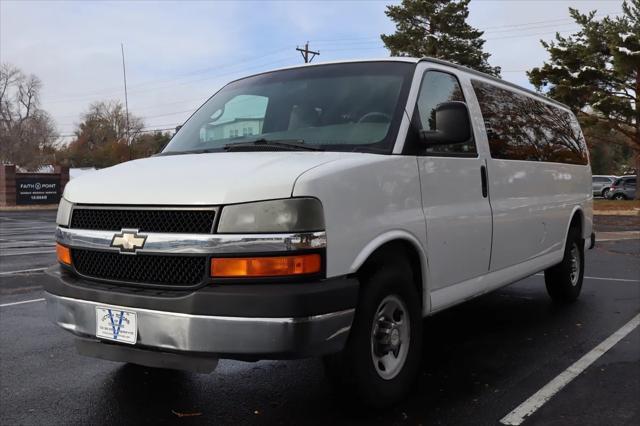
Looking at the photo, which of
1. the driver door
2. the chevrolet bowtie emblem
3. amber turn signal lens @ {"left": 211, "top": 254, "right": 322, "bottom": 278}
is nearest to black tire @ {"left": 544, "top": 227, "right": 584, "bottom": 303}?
the driver door

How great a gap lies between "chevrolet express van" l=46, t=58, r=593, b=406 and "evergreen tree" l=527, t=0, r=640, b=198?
27716 mm

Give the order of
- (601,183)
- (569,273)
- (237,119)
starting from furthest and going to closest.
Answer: (601,183)
(569,273)
(237,119)

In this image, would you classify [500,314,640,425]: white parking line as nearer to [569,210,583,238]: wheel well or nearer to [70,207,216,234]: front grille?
[569,210,583,238]: wheel well

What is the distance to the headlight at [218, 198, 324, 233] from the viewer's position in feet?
9.30

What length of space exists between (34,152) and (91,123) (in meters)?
18.8

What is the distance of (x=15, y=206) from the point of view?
33844mm

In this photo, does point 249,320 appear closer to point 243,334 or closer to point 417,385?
point 243,334

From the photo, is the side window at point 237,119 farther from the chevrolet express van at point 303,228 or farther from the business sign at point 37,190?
the business sign at point 37,190

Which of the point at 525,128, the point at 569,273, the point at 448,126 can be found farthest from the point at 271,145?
the point at 569,273

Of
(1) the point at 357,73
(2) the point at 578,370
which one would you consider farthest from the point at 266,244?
(2) the point at 578,370

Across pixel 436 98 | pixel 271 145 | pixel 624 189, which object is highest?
pixel 436 98

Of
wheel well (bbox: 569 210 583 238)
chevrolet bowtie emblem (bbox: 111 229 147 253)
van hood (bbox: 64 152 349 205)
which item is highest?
van hood (bbox: 64 152 349 205)

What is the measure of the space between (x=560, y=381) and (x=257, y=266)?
2462mm

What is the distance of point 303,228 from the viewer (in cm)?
285
